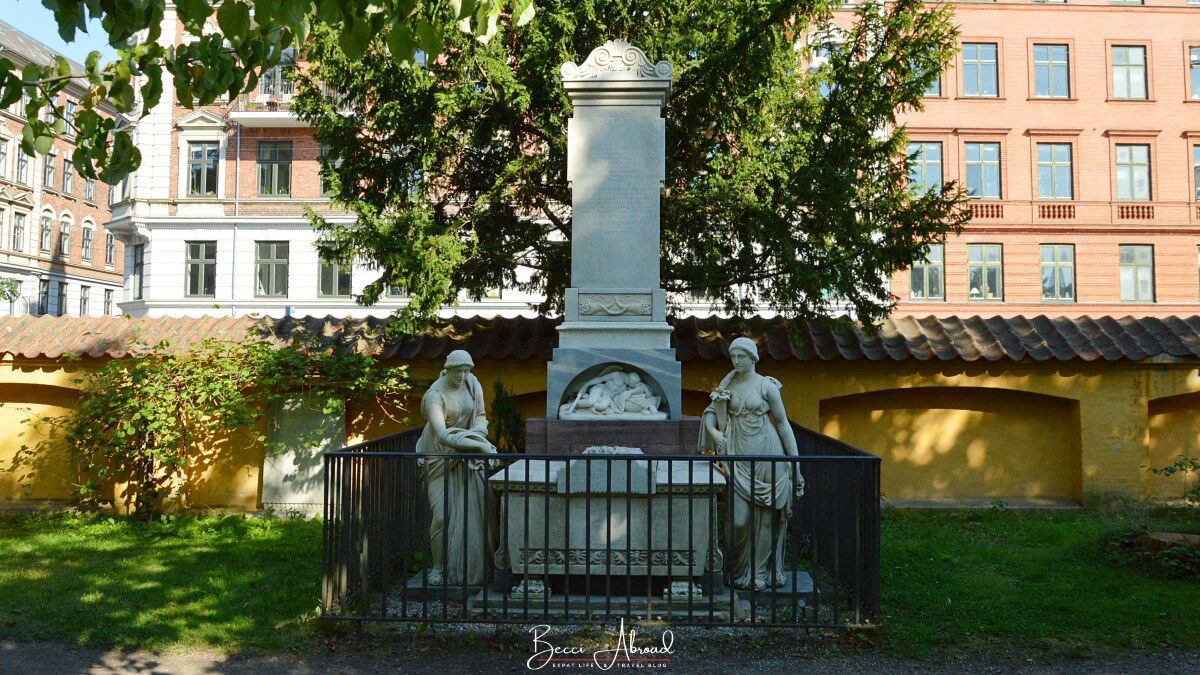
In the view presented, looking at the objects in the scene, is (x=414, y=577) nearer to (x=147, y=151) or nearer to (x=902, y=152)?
(x=902, y=152)

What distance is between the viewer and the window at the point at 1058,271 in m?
26.5

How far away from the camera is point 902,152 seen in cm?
1109

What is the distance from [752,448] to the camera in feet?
21.1

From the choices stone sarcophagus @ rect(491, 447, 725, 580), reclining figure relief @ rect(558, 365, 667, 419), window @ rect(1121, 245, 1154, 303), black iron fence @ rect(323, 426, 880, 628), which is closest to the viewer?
black iron fence @ rect(323, 426, 880, 628)

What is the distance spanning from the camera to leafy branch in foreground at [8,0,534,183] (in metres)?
3.64

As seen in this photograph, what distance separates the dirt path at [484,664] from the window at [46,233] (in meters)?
44.9

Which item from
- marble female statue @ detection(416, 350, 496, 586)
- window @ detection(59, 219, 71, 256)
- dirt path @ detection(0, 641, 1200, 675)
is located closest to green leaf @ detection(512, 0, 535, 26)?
marble female statue @ detection(416, 350, 496, 586)

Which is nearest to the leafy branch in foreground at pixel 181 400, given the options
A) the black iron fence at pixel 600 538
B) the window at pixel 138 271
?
the black iron fence at pixel 600 538

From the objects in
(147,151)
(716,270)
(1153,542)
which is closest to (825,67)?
(716,270)

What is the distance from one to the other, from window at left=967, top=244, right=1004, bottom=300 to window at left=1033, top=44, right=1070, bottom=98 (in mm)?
5396

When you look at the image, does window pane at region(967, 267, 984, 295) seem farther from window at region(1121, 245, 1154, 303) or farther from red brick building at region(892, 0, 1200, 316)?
window at region(1121, 245, 1154, 303)

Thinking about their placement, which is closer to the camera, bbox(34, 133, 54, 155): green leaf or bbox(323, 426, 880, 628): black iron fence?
bbox(34, 133, 54, 155): green leaf

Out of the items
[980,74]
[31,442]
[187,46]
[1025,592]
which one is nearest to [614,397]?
[1025,592]

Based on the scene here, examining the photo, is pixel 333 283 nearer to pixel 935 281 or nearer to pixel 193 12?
pixel 935 281
